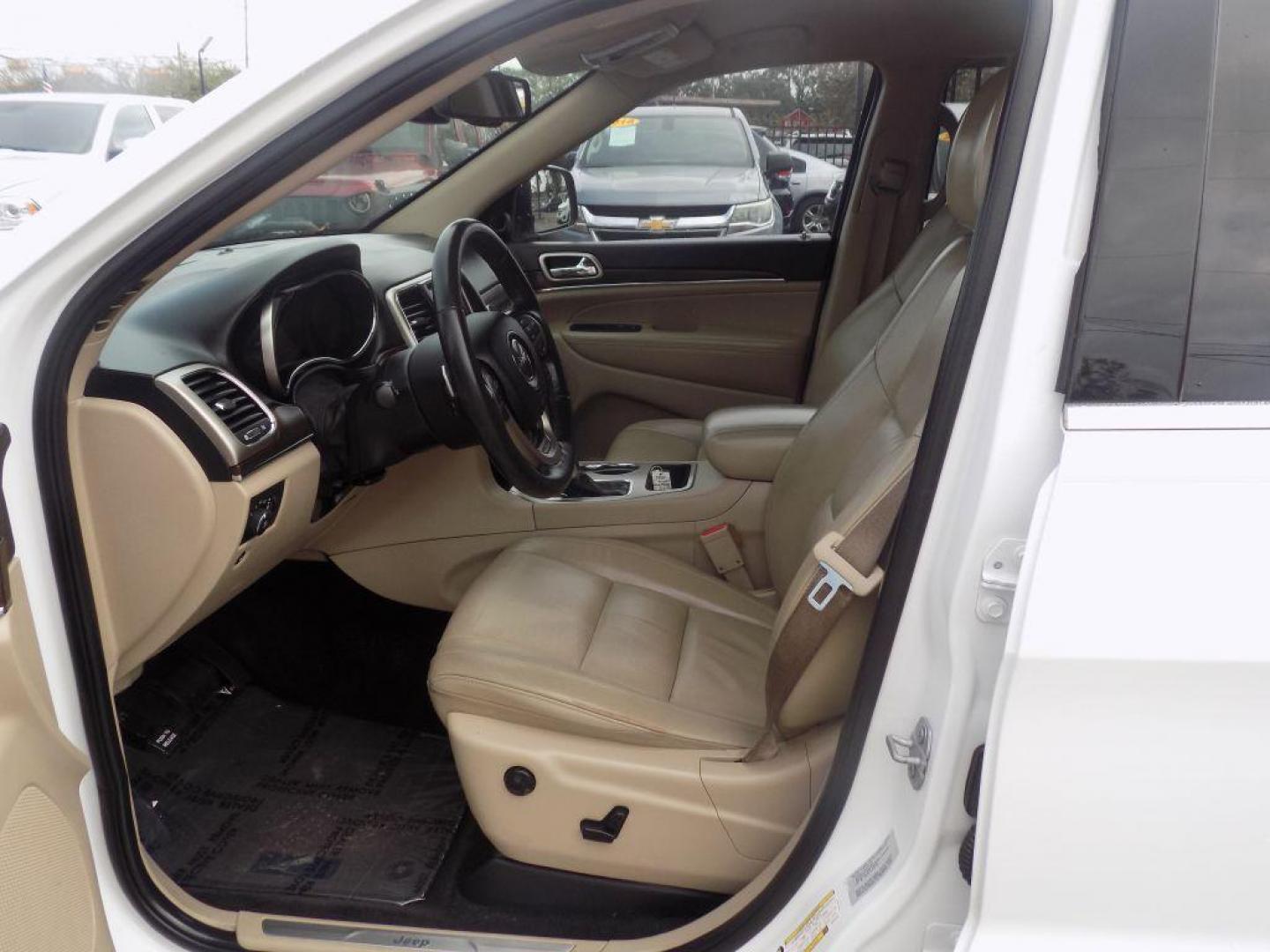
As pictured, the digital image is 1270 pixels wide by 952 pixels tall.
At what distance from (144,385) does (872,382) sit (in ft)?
3.76

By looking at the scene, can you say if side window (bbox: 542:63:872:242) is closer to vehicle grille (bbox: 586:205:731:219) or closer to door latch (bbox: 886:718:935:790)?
vehicle grille (bbox: 586:205:731:219)

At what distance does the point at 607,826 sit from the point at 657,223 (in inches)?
140

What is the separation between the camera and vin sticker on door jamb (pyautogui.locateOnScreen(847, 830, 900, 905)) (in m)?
1.05

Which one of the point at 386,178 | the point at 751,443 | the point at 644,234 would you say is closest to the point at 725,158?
the point at 644,234

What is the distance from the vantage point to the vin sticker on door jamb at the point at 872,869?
105 centimetres

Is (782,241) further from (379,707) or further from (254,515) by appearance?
(254,515)

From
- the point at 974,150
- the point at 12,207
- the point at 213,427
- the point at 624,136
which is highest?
the point at 974,150

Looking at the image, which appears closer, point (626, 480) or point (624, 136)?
point (626, 480)

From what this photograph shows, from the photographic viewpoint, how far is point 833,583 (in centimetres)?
115

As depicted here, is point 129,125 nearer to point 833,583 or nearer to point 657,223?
point 657,223

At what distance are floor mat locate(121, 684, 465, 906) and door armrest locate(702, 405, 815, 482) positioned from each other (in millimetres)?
783

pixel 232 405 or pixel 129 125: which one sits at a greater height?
pixel 232 405

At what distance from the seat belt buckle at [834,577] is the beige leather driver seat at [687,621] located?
0.05 meters

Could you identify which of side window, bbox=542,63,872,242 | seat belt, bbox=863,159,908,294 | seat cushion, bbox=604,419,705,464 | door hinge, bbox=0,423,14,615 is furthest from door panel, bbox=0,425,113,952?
seat belt, bbox=863,159,908,294
